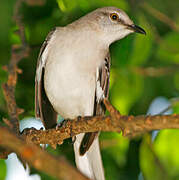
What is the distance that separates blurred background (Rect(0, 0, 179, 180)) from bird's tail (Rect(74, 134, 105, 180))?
0.29 meters

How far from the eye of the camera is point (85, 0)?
16.6 ft

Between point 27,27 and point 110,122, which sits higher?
point 27,27

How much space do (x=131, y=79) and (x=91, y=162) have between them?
1426mm

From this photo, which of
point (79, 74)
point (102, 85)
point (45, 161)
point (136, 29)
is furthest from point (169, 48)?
point (45, 161)

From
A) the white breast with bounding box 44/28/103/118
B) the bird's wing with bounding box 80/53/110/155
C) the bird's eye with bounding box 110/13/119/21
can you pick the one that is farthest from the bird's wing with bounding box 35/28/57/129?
the bird's eye with bounding box 110/13/119/21

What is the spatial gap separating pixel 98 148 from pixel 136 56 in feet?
5.05

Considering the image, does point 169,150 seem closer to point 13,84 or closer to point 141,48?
point 141,48

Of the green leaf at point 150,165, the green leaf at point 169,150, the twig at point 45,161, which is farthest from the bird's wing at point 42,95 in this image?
the twig at point 45,161

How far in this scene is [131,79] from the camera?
586cm

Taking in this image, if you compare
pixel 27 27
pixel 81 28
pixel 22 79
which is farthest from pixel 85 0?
pixel 22 79

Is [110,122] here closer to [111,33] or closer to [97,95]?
[97,95]

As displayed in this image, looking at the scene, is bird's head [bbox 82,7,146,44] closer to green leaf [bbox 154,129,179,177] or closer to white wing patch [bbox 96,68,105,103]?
white wing patch [bbox 96,68,105,103]

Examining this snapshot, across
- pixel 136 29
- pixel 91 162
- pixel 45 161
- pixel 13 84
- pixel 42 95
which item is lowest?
pixel 91 162

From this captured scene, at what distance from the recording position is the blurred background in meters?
5.02
